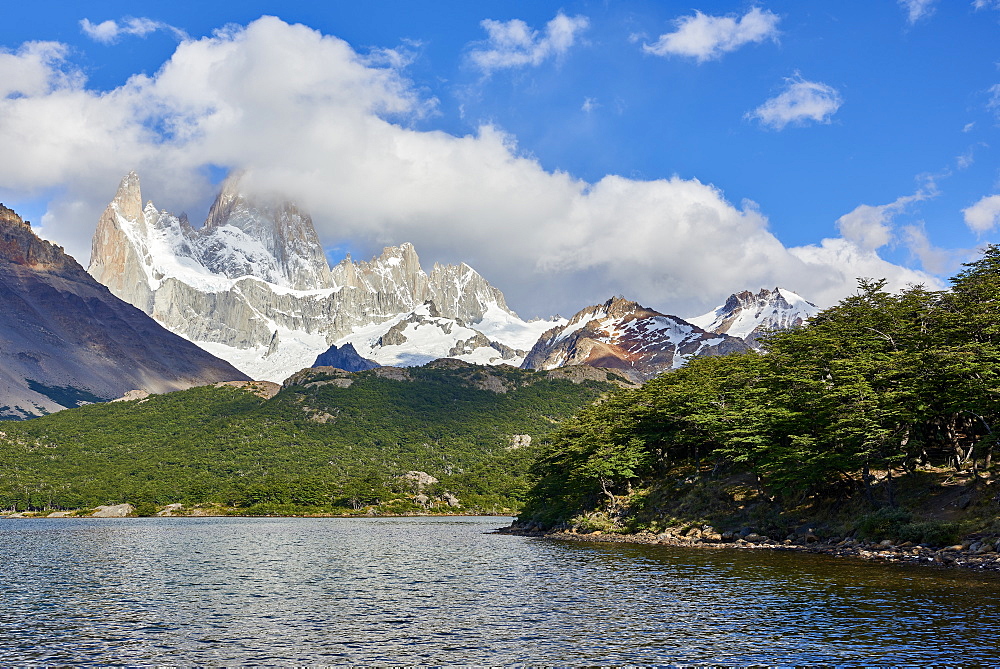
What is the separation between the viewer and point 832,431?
2852 inches

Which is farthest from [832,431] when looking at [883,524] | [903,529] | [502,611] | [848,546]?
[502,611]

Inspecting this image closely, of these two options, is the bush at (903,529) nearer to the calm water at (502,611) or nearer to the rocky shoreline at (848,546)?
the rocky shoreline at (848,546)

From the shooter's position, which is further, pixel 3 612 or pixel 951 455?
pixel 951 455

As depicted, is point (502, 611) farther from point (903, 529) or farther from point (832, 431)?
point (832, 431)

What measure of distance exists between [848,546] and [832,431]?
34.7 ft

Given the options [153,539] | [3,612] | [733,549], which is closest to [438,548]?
[733,549]

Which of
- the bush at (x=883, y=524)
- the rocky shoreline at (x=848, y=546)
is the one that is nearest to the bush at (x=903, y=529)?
the bush at (x=883, y=524)

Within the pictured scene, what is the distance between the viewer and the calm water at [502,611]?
32719mm

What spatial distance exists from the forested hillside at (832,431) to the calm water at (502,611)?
39.9ft

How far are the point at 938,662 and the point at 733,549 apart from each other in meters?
46.1

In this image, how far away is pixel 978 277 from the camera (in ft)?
271

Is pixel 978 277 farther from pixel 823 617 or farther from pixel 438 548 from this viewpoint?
pixel 438 548

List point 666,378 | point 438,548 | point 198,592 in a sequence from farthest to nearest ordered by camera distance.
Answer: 1. point 666,378
2. point 438,548
3. point 198,592

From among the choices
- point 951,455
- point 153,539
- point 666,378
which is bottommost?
point 153,539
